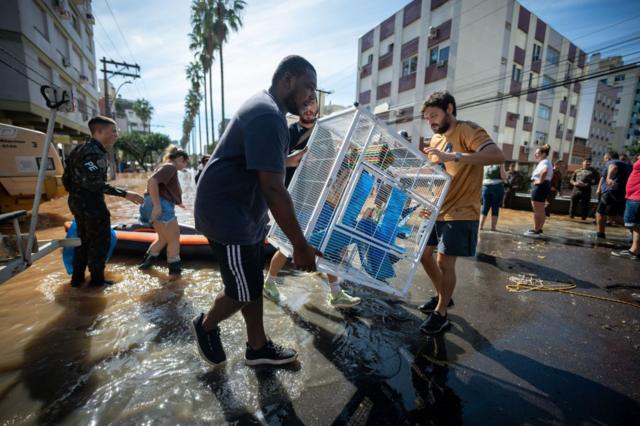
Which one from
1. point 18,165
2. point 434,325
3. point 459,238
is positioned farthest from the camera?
point 18,165

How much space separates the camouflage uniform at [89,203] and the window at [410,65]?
2374 cm

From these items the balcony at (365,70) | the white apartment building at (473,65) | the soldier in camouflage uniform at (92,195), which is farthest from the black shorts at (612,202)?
the balcony at (365,70)

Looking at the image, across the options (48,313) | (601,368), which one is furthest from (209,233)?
(601,368)

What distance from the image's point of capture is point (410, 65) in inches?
892

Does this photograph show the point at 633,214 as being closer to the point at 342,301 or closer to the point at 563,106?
the point at 342,301

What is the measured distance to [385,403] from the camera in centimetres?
177

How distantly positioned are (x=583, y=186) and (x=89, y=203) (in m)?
11.9

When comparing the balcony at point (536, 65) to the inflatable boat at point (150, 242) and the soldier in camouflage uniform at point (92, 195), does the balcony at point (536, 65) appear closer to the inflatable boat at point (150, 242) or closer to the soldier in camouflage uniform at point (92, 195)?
the inflatable boat at point (150, 242)

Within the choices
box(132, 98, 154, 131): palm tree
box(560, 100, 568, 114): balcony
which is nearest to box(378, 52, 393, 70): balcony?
box(560, 100, 568, 114): balcony

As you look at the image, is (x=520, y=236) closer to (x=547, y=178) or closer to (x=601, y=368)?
(x=547, y=178)

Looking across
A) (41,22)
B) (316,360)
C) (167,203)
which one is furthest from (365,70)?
(316,360)

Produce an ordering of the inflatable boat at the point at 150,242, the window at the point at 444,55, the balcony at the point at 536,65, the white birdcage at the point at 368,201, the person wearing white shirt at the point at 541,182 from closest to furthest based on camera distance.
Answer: the white birdcage at the point at 368,201 → the inflatable boat at the point at 150,242 → the person wearing white shirt at the point at 541,182 → the window at the point at 444,55 → the balcony at the point at 536,65

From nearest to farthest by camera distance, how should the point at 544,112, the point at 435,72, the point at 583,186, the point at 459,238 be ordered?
1. the point at 459,238
2. the point at 583,186
3. the point at 435,72
4. the point at 544,112

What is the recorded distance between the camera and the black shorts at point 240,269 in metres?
1.76
